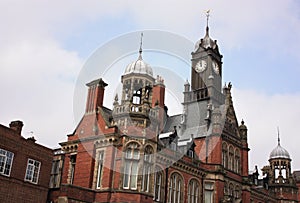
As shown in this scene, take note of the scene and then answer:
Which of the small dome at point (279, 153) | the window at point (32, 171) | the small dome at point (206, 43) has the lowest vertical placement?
the window at point (32, 171)

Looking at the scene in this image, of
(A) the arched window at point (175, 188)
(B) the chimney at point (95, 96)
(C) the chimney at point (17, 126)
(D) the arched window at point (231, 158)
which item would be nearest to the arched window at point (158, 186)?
(A) the arched window at point (175, 188)

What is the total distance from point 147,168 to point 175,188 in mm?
6099

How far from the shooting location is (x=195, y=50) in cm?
6612

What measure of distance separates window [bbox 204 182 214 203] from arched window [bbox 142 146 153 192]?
11219 millimetres

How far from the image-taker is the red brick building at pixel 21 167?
31.0 meters

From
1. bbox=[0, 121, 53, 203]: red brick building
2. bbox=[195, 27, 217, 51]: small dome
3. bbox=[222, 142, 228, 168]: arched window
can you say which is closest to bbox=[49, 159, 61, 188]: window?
bbox=[0, 121, 53, 203]: red brick building

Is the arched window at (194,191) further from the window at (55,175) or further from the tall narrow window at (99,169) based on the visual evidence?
the window at (55,175)

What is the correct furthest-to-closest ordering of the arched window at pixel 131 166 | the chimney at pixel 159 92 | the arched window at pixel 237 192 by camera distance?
the arched window at pixel 237 192, the chimney at pixel 159 92, the arched window at pixel 131 166

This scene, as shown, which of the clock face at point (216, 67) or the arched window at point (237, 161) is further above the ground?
the clock face at point (216, 67)

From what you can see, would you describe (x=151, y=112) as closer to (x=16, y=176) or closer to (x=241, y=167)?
(x=16, y=176)

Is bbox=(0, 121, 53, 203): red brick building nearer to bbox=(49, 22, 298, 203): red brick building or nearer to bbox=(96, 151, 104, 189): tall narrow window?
bbox=(49, 22, 298, 203): red brick building

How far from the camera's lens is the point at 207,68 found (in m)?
62.7

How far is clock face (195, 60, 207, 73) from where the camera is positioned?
6334 centimetres

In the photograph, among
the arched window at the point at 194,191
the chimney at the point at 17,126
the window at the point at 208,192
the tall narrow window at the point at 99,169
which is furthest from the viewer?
the window at the point at 208,192
